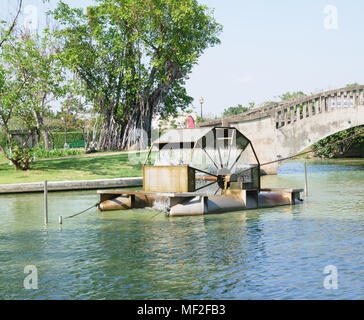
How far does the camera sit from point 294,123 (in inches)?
1639

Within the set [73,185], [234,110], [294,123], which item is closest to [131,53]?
[294,123]

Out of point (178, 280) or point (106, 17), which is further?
point (106, 17)

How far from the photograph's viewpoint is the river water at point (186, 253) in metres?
10.3

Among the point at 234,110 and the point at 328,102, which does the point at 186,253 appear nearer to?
the point at 328,102

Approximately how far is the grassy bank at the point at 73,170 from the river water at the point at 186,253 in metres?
9.81

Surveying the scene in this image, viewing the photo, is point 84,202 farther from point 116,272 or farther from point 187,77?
point 187,77

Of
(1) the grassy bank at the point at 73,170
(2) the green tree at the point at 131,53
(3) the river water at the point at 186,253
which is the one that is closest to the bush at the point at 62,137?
(2) the green tree at the point at 131,53

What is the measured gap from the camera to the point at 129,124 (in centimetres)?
5119

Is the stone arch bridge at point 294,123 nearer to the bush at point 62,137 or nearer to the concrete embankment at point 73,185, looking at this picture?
the concrete embankment at point 73,185

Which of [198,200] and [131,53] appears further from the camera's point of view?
[131,53]

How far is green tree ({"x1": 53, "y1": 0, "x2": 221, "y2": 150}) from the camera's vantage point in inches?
1831

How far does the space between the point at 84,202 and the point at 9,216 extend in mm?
4330

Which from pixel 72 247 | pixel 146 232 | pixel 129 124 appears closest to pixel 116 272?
pixel 72 247

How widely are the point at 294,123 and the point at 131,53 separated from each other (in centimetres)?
1712
